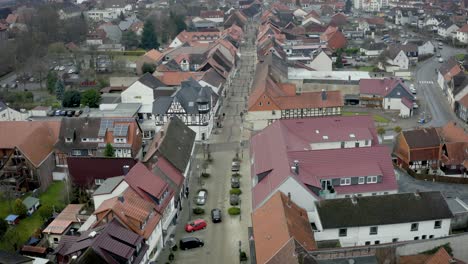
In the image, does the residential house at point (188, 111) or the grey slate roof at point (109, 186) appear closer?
the grey slate roof at point (109, 186)

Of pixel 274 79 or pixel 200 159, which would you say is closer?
pixel 200 159

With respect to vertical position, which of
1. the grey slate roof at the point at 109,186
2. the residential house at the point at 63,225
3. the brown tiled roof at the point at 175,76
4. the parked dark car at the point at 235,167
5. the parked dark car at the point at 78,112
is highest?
the grey slate roof at the point at 109,186

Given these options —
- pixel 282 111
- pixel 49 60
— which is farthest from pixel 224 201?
pixel 49 60

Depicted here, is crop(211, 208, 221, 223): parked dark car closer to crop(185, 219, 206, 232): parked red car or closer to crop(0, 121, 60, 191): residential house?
crop(185, 219, 206, 232): parked red car

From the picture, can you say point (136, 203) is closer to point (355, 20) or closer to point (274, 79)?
point (274, 79)

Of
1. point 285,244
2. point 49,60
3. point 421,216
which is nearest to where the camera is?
point 285,244

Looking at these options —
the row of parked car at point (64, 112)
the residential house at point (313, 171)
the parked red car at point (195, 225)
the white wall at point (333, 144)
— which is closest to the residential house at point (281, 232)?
the residential house at point (313, 171)

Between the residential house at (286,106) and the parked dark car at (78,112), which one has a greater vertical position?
the residential house at (286,106)

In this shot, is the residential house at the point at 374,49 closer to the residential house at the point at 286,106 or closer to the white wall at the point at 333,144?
the residential house at the point at 286,106
